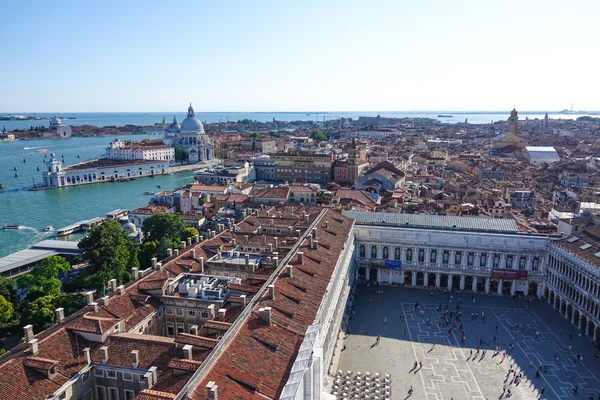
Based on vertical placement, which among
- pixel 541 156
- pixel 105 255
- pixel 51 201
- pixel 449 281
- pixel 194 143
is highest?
pixel 194 143

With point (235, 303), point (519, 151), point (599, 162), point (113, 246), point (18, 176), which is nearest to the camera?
point (235, 303)

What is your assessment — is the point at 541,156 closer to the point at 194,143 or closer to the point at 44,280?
the point at 194,143

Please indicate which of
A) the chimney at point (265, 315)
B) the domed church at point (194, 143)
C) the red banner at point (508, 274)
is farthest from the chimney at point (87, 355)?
the domed church at point (194, 143)

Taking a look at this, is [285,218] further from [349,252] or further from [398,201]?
[398,201]

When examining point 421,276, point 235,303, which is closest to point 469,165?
point 421,276

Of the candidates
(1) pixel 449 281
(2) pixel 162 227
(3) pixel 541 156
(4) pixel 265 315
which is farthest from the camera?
(3) pixel 541 156

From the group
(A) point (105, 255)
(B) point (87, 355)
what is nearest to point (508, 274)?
(B) point (87, 355)

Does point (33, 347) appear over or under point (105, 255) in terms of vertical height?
over

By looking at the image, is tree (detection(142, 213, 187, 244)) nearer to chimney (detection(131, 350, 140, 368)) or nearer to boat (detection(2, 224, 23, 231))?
chimney (detection(131, 350, 140, 368))
